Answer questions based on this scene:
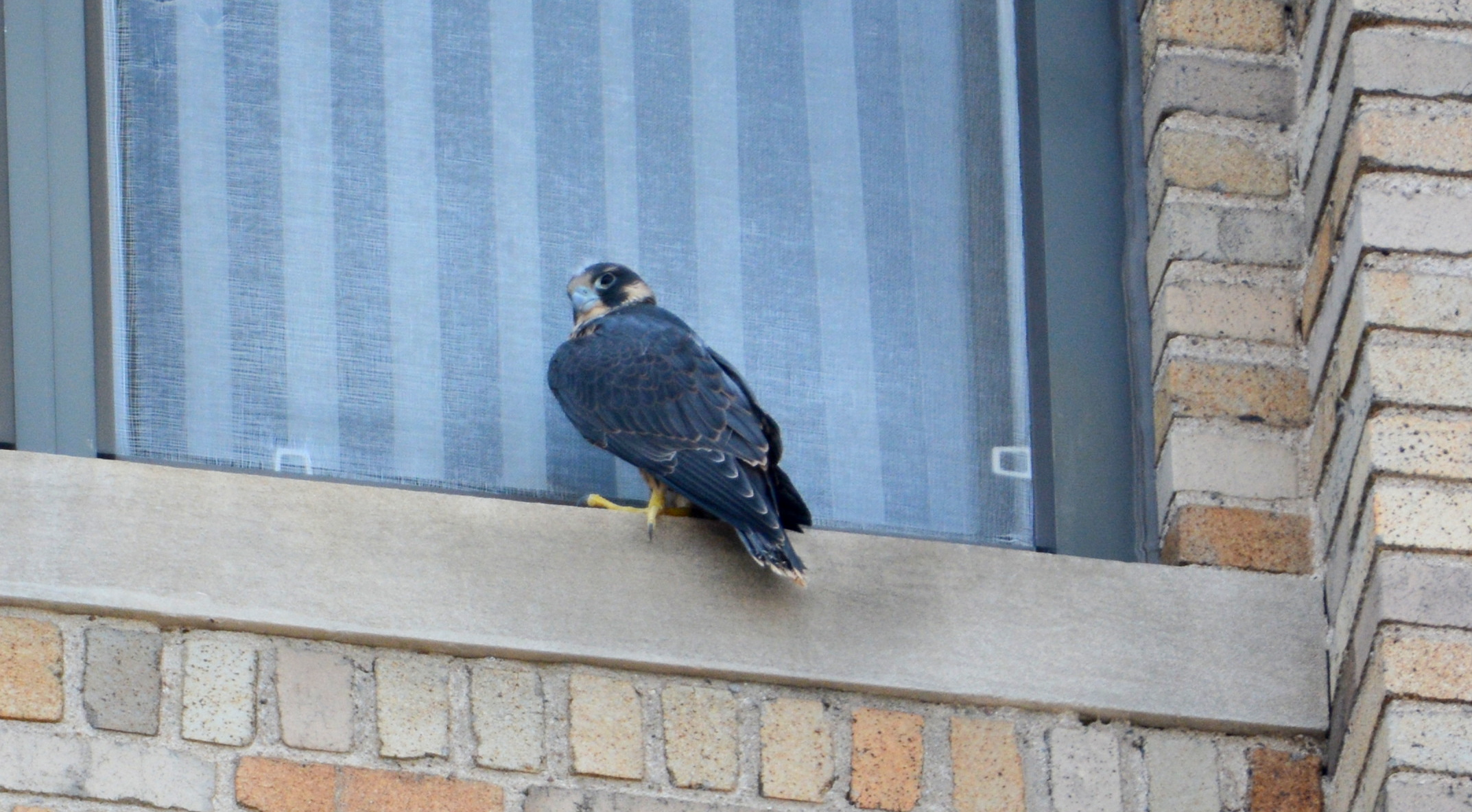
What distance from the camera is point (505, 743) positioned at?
3619mm

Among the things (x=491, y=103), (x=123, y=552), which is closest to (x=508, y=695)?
(x=123, y=552)

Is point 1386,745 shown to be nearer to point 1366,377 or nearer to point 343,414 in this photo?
point 1366,377

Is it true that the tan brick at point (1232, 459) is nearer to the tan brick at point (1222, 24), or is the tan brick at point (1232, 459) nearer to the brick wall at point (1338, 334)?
the brick wall at point (1338, 334)

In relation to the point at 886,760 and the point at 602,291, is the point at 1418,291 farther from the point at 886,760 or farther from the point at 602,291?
the point at 602,291

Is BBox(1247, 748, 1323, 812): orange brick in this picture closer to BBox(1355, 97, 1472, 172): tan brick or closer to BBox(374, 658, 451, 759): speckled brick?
BBox(1355, 97, 1472, 172): tan brick

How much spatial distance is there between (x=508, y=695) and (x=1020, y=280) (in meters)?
1.33

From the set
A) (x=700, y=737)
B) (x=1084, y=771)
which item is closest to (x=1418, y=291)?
(x=1084, y=771)

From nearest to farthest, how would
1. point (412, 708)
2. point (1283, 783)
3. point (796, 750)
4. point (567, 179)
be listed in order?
point (412, 708), point (796, 750), point (1283, 783), point (567, 179)

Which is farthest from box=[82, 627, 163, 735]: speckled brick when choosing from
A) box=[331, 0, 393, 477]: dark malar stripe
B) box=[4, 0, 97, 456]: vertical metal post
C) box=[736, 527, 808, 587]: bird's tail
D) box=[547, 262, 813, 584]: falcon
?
box=[736, 527, 808, 587]: bird's tail

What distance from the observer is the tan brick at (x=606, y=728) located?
11.9 ft

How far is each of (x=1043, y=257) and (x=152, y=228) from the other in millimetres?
1595

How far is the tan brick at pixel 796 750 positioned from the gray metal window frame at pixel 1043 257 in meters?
0.67

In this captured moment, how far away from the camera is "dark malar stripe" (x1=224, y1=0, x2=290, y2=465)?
3.99 metres

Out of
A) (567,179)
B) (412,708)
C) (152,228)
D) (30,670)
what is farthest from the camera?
(567,179)
